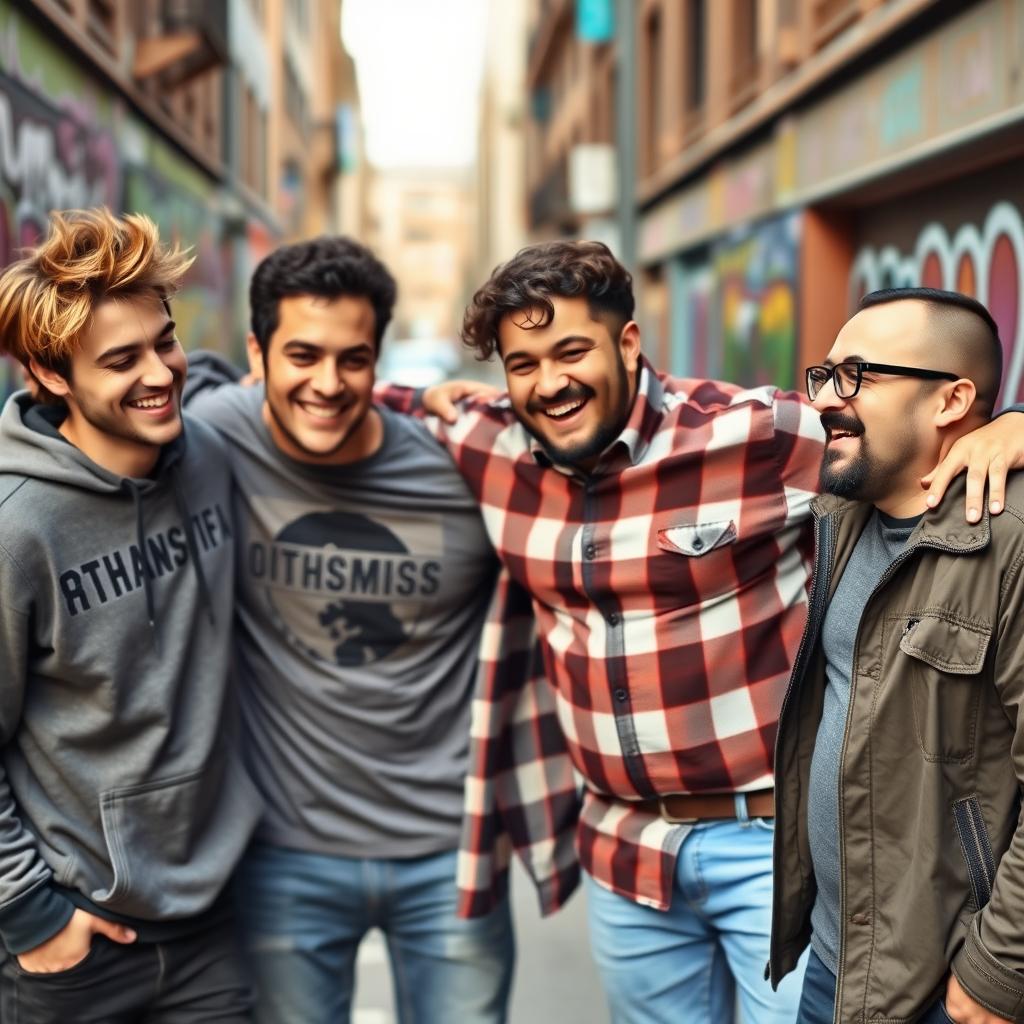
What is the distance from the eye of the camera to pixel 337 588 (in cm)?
307

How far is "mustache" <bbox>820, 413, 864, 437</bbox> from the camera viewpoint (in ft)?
7.48

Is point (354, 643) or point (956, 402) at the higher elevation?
point (956, 402)

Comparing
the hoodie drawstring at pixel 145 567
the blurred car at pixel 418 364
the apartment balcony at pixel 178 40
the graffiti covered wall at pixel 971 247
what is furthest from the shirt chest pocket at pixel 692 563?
the blurred car at pixel 418 364

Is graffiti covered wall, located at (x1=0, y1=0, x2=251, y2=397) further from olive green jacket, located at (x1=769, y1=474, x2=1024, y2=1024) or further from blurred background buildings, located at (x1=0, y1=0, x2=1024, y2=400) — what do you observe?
olive green jacket, located at (x1=769, y1=474, x2=1024, y2=1024)

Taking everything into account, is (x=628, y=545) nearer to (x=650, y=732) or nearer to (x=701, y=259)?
(x=650, y=732)

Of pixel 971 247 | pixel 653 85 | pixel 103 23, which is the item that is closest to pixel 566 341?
pixel 971 247

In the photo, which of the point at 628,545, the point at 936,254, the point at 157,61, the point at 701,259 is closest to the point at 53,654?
the point at 628,545

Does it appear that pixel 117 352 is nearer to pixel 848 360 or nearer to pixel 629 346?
pixel 629 346

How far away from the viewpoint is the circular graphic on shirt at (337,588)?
306 cm

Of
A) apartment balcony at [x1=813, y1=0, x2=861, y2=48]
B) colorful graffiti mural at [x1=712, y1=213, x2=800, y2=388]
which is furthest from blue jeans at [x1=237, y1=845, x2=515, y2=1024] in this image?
colorful graffiti mural at [x1=712, y1=213, x2=800, y2=388]

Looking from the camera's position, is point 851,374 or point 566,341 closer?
point 851,374

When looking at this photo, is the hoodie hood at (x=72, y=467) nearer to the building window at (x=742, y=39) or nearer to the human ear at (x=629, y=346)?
the human ear at (x=629, y=346)

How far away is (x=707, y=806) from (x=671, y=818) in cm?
9

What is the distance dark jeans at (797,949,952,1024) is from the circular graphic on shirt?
1.19 metres
